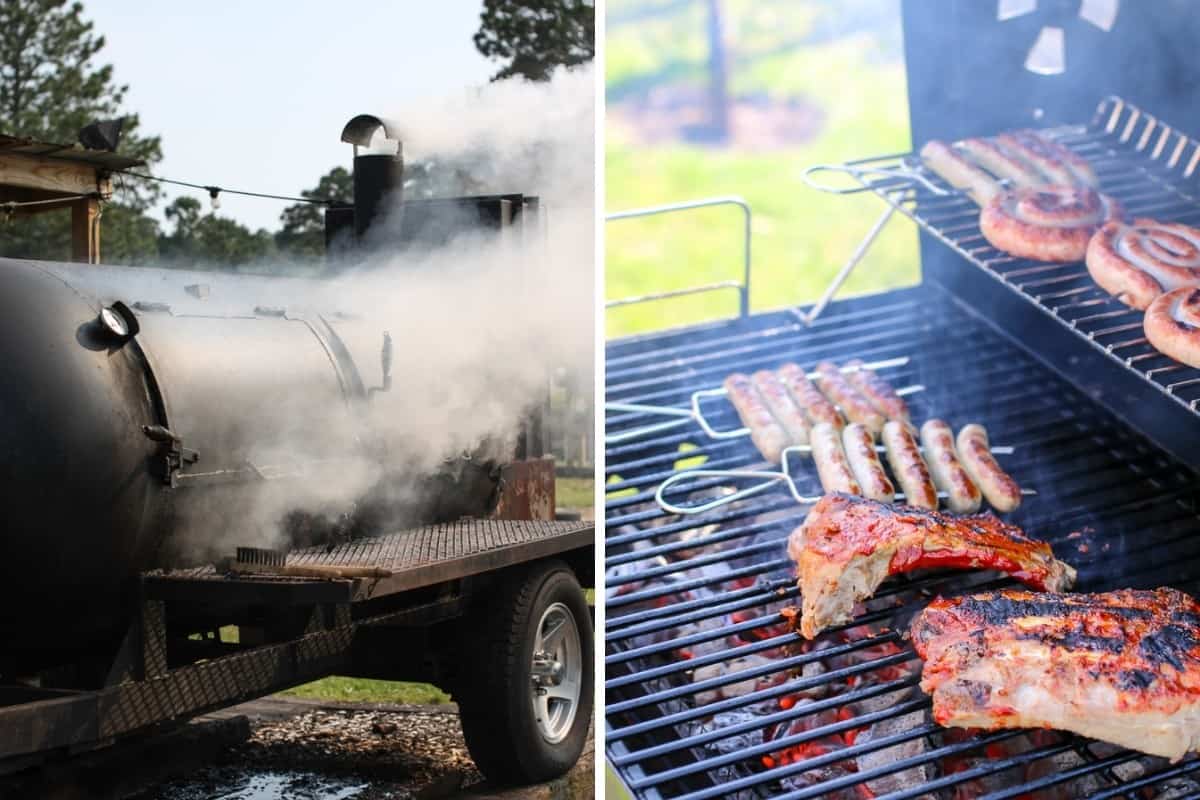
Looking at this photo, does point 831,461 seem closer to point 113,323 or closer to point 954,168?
point 954,168

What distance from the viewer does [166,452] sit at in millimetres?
3639

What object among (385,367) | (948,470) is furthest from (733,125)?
(385,367)

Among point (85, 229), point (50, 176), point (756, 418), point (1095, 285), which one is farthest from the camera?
point (85, 229)

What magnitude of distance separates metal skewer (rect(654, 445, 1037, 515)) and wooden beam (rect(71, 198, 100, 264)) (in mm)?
3847

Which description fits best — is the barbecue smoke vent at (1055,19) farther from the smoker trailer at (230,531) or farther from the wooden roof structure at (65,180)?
the wooden roof structure at (65,180)

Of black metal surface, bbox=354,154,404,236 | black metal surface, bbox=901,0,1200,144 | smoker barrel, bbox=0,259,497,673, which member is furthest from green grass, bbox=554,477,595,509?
black metal surface, bbox=901,0,1200,144

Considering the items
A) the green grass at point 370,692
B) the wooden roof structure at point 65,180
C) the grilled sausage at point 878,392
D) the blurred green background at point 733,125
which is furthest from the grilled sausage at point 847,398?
the wooden roof structure at point 65,180

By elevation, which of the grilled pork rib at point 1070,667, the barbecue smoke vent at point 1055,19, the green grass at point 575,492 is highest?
the barbecue smoke vent at point 1055,19

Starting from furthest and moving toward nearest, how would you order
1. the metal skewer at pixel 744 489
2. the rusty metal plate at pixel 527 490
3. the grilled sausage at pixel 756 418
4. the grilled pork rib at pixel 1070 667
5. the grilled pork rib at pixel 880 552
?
the rusty metal plate at pixel 527 490, the grilled sausage at pixel 756 418, the metal skewer at pixel 744 489, the grilled pork rib at pixel 880 552, the grilled pork rib at pixel 1070 667

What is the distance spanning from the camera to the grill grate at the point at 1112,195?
152 inches

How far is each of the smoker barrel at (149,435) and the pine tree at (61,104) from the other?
39.4 feet

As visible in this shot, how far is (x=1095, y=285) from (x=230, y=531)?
3.01 meters

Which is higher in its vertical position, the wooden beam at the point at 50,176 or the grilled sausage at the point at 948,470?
the wooden beam at the point at 50,176

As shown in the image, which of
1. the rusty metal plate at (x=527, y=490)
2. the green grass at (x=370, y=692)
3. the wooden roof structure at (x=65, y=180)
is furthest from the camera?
the green grass at (x=370, y=692)
